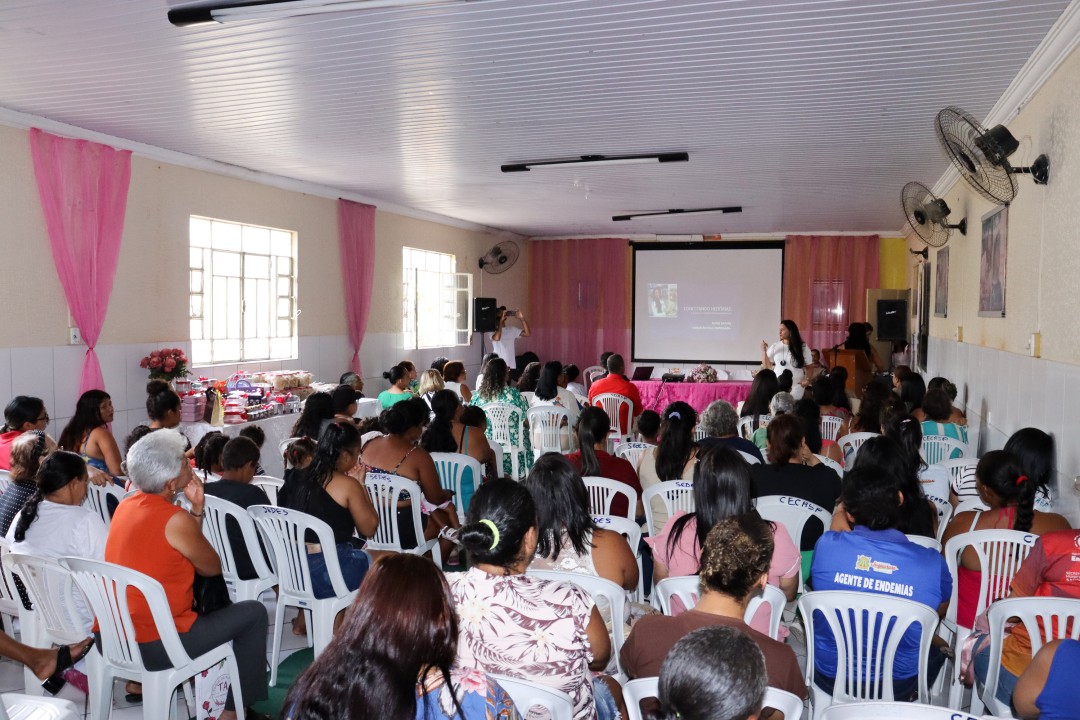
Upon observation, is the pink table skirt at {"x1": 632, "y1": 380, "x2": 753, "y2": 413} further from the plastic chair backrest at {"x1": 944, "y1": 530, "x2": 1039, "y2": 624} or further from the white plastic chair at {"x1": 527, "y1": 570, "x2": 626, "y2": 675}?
the white plastic chair at {"x1": 527, "y1": 570, "x2": 626, "y2": 675}

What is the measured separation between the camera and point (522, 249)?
51.0 feet

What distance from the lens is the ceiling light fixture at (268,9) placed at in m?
3.63

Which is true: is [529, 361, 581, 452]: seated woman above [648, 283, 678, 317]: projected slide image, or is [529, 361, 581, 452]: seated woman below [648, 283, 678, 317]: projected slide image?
below

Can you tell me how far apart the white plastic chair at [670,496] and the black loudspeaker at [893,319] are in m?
7.81

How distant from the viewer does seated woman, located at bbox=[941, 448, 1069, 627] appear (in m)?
3.12

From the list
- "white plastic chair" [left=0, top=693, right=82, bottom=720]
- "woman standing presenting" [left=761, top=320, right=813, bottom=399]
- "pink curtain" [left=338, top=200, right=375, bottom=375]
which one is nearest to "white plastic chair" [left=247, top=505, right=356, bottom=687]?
"white plastic chair" [left=0, top=693, right=82, bottom=720]

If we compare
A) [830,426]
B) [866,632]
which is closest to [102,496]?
A: [866,632]

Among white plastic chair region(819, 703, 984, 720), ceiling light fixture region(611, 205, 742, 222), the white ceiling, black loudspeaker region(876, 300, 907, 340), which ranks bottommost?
white plastic chair region(819, 703, 984, 720)

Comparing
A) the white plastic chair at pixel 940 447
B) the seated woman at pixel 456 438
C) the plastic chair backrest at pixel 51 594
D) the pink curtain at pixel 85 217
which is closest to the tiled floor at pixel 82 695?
the plastic chair backrest at pixel 51 594

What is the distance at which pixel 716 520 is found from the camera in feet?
9.90

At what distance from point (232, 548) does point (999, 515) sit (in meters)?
3.16

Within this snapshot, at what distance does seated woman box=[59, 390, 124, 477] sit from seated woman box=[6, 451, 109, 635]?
178 centimetres

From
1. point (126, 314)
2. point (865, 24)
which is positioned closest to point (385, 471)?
point (865, 24)

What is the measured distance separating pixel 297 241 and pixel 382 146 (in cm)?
253
